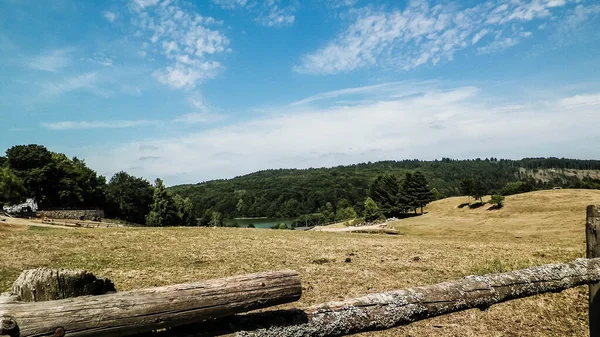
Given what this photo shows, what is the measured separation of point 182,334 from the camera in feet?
7.87

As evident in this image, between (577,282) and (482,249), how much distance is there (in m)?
13.3

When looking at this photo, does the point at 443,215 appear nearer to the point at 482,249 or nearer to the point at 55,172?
the point at 482,249

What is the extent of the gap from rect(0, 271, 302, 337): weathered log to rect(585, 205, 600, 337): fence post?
177 inches

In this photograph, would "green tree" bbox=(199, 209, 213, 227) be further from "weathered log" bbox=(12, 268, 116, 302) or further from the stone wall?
"weathered log" bbox=(12, 268, 116, 302)

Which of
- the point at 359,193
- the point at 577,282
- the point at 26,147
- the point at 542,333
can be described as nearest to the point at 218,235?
the point at 542,333

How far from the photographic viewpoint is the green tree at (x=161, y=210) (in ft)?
199

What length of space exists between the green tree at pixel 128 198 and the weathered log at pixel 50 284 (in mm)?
73728

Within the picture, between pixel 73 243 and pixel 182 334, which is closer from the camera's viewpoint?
pixel 182 334

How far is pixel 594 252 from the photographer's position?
181 inches

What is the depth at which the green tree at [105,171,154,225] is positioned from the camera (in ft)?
222

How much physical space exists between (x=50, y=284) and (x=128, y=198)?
7416 centimetres

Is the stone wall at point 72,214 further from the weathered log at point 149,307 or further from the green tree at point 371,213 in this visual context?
the weathered log at point 149,307

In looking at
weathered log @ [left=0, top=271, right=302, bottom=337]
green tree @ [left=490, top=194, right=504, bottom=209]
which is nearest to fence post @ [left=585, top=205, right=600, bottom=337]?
weathered log @ [left=0, top=271, right=302, bottom=337]

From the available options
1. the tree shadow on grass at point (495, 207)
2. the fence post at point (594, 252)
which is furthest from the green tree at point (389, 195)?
the fence post at point (594, 252)
